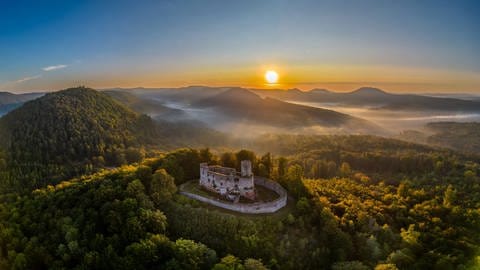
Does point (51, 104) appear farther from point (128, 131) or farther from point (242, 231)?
point (242, 231)

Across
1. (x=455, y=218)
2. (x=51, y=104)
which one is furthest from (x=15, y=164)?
(x=455, y=218)

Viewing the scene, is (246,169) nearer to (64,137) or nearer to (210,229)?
(210,229)

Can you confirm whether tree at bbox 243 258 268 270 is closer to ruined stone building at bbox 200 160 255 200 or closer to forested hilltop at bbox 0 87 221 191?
ruined stone building at bbox 200 160 255 200

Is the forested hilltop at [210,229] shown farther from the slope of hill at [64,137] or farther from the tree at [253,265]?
the slope of hill at [64,137]

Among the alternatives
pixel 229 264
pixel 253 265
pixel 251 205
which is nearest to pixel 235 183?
pixel 251 205

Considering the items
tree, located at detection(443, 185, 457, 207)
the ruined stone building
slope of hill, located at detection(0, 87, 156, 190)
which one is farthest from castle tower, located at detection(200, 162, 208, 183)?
slope of hill, located at detection(0, 87, 156, 190)

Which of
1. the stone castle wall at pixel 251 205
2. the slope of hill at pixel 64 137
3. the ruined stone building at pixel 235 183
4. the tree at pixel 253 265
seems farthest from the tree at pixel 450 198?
the slope of hill at pixel 64 137
